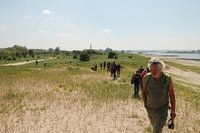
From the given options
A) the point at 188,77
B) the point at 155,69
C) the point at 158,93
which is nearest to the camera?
the point at 155,69

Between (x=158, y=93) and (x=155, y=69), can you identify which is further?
(x=158, y=93)

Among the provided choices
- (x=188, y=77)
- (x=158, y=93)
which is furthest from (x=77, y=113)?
(x=188, y=77)

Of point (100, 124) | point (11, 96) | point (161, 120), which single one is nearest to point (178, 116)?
point (100, 124)

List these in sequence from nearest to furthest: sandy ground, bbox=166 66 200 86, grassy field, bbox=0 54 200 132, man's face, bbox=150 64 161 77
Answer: man's face, bbox=150 64 161 77, grassy field, bbox=0 54 200 132, sandy ground, bbox=166 66 200 86

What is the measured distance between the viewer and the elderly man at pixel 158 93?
6.94m

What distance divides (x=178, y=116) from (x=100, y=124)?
3502mm

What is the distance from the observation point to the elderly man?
6938 mm

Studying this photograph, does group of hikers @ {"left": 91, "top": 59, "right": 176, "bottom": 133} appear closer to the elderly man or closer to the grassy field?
the elderly man

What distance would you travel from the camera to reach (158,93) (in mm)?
7094

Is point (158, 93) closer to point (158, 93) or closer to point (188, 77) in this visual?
point (158, 93)

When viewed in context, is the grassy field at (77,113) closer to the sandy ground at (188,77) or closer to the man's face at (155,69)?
the man's face at (155,69)

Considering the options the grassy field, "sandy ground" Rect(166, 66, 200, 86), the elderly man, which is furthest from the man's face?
"sandy ground" Rect(166, 66, 200, 86)

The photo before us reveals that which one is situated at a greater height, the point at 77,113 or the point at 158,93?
the point at 158,93

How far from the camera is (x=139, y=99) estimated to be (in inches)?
782
